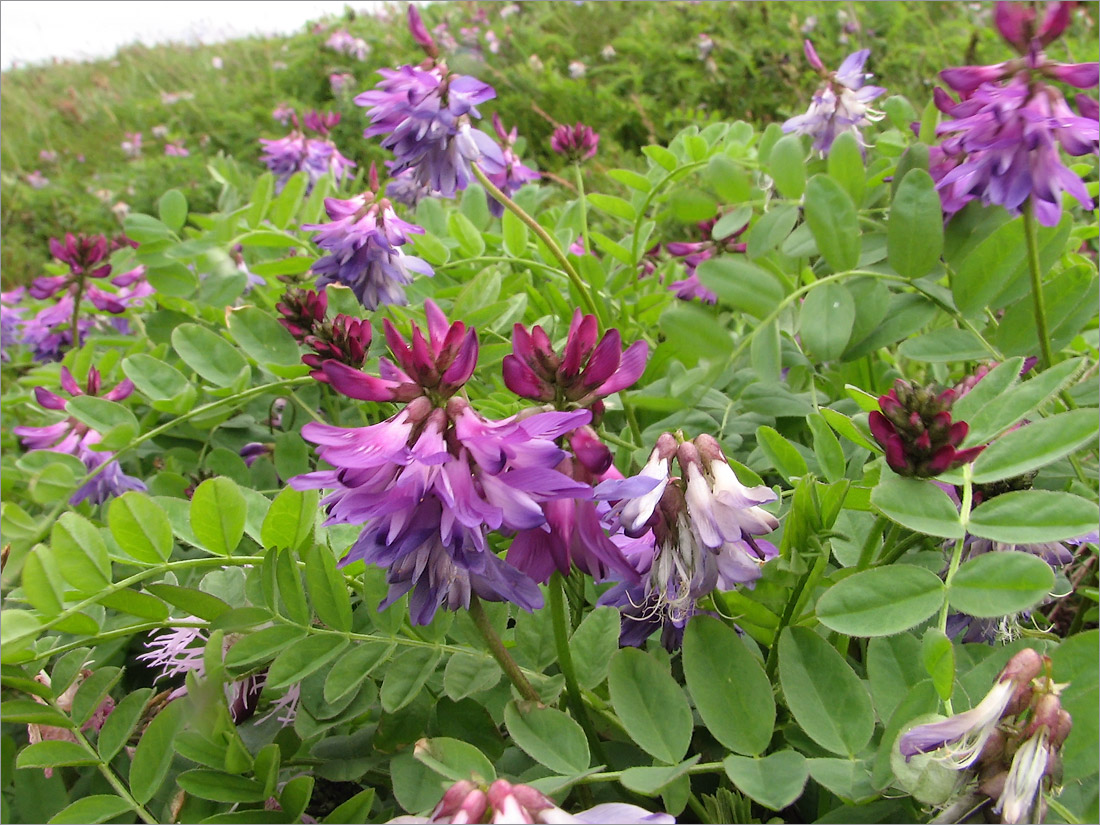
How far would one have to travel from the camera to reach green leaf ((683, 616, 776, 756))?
59 centimetres

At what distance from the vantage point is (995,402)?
65cm

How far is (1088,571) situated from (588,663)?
2.02 ft

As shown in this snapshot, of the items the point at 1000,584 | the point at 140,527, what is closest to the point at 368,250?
the point at 140,527

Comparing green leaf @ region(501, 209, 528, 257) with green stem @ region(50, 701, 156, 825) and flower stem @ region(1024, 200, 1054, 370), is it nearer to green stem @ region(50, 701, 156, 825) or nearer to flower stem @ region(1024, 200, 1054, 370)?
flower stem @ region(1024, 200, 1054, 370)

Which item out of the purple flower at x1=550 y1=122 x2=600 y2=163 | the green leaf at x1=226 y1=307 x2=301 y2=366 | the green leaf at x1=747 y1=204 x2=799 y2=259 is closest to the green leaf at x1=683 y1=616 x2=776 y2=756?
the green leaf at x1=747 y1=204 x2=799 y2=259

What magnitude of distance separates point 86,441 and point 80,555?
64cm

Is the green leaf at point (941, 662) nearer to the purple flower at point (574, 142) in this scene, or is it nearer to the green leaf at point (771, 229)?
the green leaf at point (771, 229)

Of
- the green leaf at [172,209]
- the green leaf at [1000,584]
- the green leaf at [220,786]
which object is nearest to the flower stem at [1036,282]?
the green leaf at [1000,584]

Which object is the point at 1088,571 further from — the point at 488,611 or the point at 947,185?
the point at 488,611

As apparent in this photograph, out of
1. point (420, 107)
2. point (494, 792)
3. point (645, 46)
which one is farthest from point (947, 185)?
point (645, 46)

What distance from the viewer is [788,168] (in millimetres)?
1055

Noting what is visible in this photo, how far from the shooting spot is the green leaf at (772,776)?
53cm

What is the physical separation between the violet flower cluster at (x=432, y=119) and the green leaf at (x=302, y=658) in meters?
0.63

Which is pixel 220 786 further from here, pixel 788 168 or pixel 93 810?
pixel 788 168
